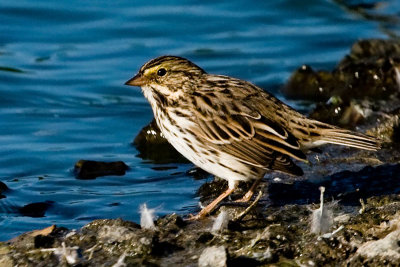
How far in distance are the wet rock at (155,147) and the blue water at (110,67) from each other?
5.3 inches

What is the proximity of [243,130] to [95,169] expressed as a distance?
97.1 inches

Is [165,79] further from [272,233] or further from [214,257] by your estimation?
[214,257]

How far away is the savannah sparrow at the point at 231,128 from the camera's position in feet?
26.3

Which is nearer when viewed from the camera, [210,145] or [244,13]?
[210,145]

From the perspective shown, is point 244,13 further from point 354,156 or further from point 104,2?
point 354,156

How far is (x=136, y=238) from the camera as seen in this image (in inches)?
259

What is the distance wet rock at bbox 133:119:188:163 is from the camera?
1060cm

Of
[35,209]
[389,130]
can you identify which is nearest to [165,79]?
[35,209]

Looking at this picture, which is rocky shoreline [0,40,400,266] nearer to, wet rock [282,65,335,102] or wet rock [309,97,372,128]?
wet rock [309,97,372,128]

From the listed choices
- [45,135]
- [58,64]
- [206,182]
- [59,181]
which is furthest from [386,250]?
[58,64]

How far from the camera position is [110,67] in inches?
542

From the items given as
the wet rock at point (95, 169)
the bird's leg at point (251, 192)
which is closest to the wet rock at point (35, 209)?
the wet rock at point (95, 169)

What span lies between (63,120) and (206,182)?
323 centimetres

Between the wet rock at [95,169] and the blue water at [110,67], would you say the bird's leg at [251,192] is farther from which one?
the wet rock at [95,169]
